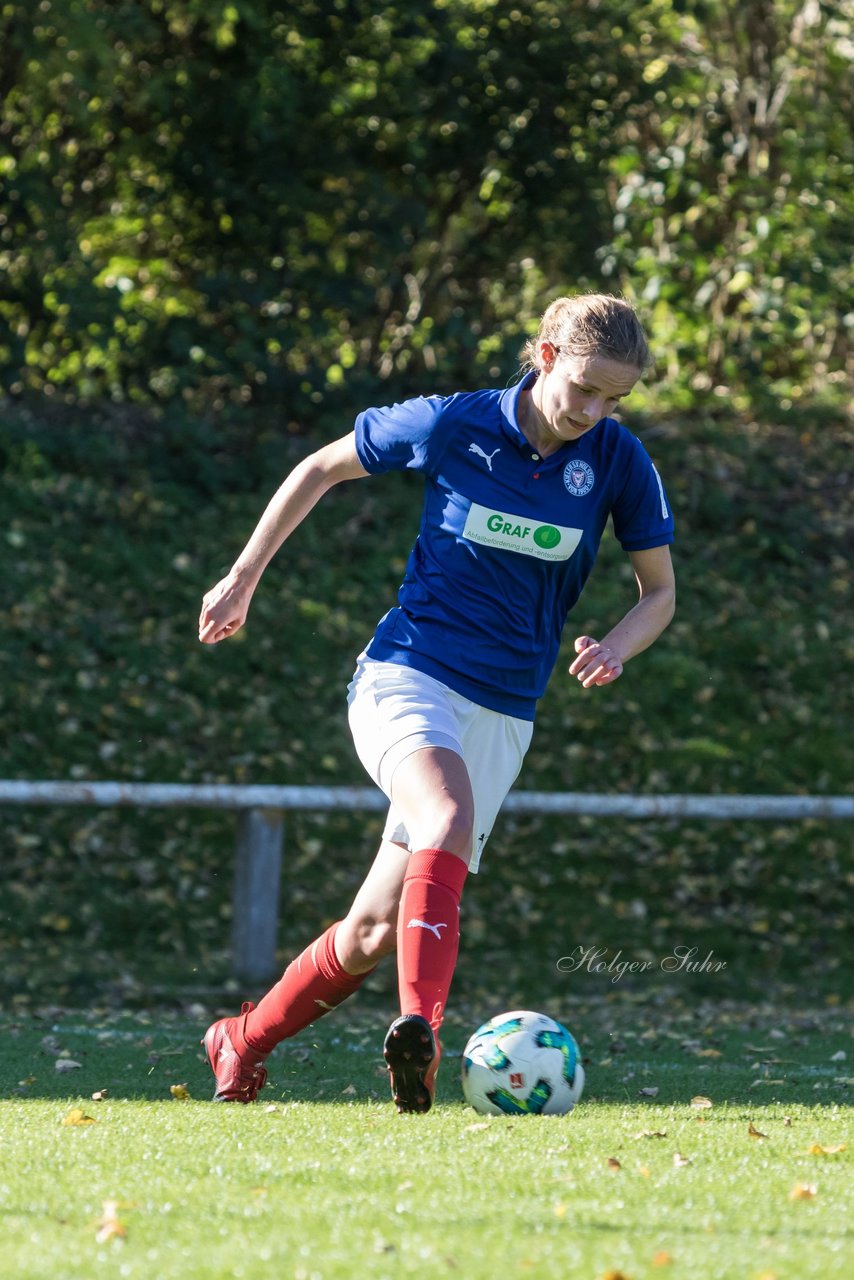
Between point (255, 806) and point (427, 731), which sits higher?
point (427, 731)

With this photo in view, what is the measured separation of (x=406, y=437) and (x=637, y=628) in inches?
32.1

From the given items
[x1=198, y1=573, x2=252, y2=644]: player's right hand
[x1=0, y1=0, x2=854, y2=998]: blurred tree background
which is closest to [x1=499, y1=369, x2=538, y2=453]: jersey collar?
[x1=198, y1=573, x2=252, y2=644]: player's right hand

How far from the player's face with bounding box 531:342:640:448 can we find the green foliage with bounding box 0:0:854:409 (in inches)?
348

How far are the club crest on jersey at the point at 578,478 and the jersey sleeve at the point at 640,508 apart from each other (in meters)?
0.13

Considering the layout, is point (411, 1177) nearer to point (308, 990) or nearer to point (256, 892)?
point (308, 990)

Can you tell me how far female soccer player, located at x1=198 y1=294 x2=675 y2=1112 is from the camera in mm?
4254

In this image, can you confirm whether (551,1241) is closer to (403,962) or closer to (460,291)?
(403,962)

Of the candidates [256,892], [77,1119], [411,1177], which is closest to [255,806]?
[256,892]

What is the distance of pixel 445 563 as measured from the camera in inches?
177

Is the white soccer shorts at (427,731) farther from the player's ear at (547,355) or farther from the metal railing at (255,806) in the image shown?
the metal railing at (255,806)

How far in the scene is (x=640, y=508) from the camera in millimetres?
4594

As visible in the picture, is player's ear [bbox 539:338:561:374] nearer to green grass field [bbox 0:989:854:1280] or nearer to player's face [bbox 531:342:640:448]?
player's face [bbox 531:342:640:448]

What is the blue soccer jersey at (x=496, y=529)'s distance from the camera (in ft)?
14.5

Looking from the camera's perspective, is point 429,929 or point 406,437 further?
point 406,437
